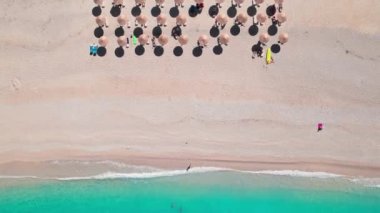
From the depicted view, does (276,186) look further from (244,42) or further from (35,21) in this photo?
(35,21)

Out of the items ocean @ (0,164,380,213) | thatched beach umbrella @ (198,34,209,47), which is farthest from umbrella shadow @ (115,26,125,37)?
ocean @ (0,164,380,213)

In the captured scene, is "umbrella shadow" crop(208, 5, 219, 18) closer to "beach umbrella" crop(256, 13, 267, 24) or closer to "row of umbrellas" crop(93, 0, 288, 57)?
"row of umbrellas" crop(93, 0, 288, 57)

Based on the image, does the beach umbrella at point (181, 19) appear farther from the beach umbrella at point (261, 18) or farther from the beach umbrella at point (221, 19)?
the beach umbrella at point (261, 18)

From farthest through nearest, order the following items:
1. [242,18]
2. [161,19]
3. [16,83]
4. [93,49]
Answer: [16,83] < [93,49] < [161,19] < [242,18]

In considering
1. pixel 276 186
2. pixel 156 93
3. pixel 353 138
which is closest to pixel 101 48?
pixel 156 93

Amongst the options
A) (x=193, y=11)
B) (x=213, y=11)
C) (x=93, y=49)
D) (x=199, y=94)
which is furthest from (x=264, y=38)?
(x=93, y=49)

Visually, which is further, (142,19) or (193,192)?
(193,192)

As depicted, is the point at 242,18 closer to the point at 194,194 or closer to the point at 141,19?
the point at 141,19
